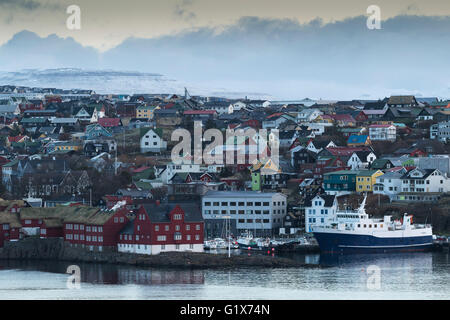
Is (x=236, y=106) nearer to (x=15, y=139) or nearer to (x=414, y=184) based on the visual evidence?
(x=15, y=139)

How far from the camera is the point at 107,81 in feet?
381

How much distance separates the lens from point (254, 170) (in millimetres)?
49812

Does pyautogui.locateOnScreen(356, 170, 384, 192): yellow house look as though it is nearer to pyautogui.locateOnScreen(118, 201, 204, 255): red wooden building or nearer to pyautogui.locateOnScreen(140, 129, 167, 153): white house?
pyautogui.locateOnScreen(118, 201, 204, 255): red wooden building

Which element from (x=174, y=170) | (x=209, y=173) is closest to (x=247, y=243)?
(x=174, y=170)

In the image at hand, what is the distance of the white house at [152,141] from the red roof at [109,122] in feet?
26.0

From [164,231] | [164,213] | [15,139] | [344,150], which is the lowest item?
[164,231]

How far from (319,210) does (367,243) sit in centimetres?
279

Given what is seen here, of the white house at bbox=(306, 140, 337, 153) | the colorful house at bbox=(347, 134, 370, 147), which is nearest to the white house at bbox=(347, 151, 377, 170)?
the white house at bbox=(306, 140, 337, 153)

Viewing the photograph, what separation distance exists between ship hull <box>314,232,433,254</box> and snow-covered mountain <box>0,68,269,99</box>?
66470mm

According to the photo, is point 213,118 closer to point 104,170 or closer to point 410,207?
point 104,170

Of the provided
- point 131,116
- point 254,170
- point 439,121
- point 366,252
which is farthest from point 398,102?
point 366,252
